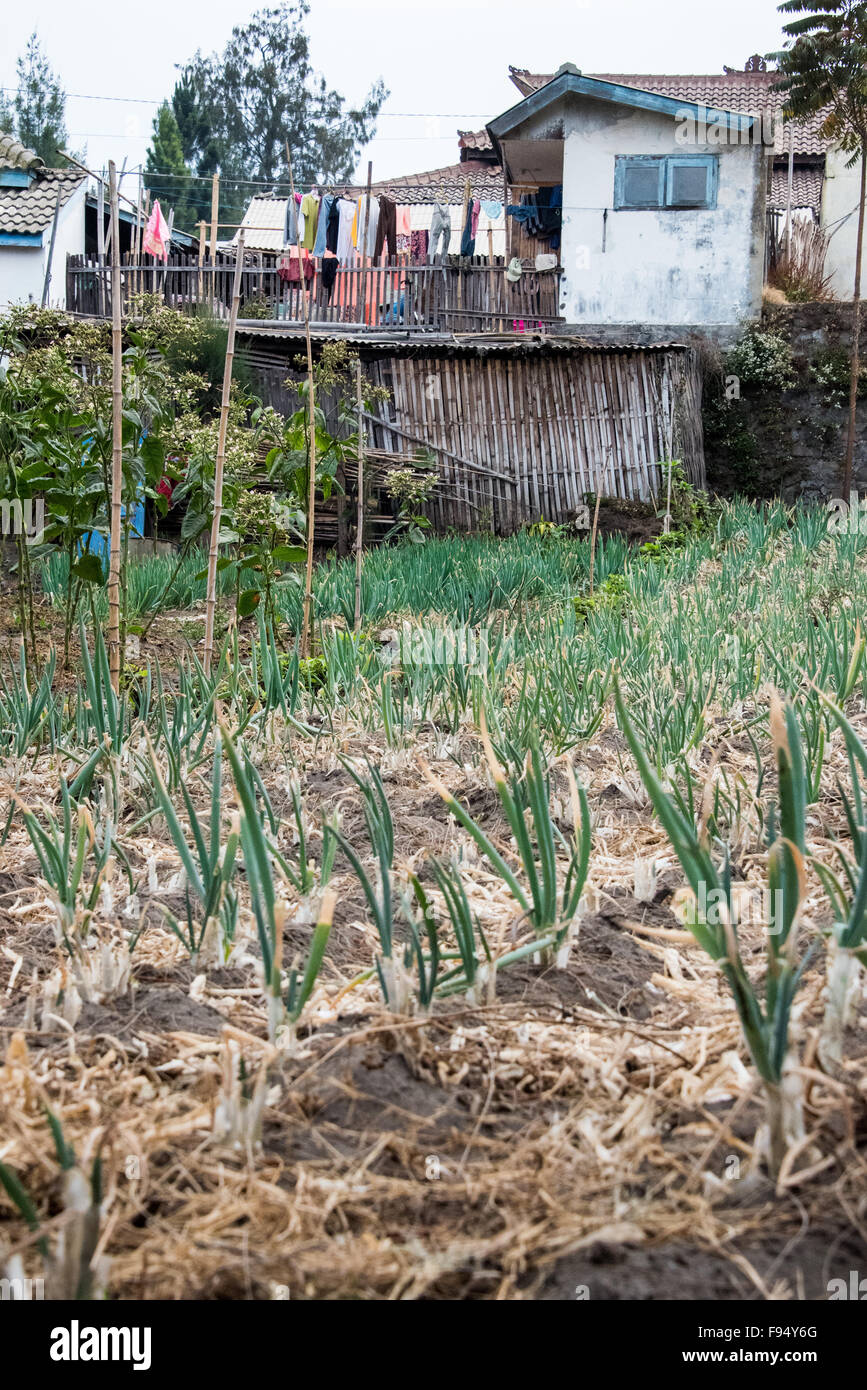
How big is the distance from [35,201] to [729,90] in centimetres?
1386

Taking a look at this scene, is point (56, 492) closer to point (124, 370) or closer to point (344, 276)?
point (124, 370)

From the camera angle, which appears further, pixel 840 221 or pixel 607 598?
pixel 840 221

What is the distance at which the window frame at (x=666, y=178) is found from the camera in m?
13.2

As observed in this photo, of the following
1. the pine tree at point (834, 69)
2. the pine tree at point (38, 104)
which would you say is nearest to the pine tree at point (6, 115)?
the pine tree at point (38, 104)

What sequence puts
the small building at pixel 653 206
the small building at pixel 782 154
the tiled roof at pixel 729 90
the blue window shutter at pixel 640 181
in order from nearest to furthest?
the small building at pixel 653 206
the blue window shutter at pixel 640 181
the small building at pixel 782 154
the tiled roof at pixel 729 90

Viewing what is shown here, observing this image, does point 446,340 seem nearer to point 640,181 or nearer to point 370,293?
point 370,293

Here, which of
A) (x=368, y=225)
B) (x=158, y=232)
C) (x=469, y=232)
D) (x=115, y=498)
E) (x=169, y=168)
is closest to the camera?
(x=115, y=498)

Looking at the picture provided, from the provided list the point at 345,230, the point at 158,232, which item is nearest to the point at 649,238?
the point at 345,230

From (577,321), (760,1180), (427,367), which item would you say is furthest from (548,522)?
(760,1180)

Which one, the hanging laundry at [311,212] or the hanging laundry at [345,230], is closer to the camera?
the hanging laundry at [311,212]

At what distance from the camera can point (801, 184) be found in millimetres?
21531

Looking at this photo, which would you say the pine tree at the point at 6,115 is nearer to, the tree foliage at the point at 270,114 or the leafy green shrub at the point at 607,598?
the tree foliage at the point at 270,114

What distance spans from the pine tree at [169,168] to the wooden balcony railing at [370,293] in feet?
64.9

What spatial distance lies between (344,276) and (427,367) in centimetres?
449
